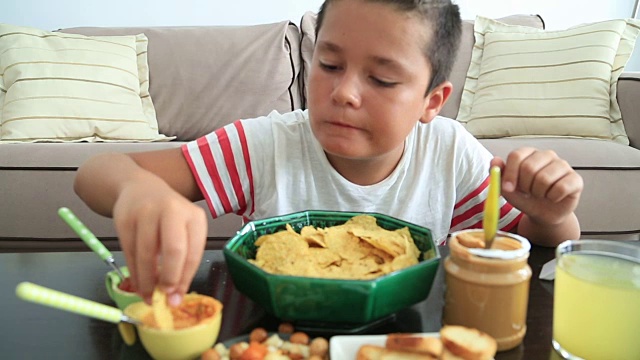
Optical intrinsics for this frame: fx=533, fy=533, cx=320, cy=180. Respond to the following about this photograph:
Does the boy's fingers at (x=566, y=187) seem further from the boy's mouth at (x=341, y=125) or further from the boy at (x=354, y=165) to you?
the boy's mouth at (x=341, y=125)

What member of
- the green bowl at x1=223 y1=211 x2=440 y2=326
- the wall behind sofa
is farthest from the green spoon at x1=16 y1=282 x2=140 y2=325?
the wall behind sofa

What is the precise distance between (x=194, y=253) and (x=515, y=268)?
316mm

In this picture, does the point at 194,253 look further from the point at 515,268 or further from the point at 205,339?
the point at 515,268

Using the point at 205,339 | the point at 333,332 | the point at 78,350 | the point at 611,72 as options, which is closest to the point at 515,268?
the point at 333,332

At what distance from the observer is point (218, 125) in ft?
7.39

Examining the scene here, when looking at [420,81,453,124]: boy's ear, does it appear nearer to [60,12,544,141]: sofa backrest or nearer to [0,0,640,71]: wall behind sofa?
[60,12,544,141]: sofa backrest

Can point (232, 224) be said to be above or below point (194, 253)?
below

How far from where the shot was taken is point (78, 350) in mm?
537

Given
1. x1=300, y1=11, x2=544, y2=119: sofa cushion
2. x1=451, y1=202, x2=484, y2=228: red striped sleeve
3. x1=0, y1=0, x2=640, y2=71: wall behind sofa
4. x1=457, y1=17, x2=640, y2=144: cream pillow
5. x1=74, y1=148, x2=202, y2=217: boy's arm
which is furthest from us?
x1=0, y1=0, x2=640, y2=71: wall behind sofa

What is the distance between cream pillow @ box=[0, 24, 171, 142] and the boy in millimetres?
1187

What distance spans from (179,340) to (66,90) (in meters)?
1.79

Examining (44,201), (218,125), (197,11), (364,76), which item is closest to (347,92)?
(364,76)

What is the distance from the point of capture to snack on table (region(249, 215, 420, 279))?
597 mm

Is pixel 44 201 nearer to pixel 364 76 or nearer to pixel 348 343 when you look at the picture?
pixel 364 76
